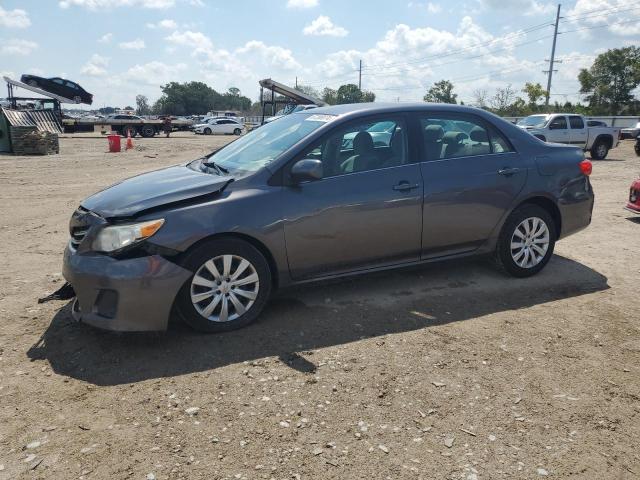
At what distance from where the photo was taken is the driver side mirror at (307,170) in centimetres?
398

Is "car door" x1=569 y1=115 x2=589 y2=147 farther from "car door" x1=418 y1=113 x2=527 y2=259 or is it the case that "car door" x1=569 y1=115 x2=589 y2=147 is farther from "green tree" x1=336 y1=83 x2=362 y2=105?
"green tree" x1=336 y1=83 x2=362 y2=105

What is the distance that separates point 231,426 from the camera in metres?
2.83

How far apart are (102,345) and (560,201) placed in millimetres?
4446

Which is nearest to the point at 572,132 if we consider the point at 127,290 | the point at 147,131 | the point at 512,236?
the point at 512,236

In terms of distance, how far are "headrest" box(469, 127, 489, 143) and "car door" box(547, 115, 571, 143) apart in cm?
1601

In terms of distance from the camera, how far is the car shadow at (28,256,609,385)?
3523mm

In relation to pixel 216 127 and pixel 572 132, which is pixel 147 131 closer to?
pixel 216 127

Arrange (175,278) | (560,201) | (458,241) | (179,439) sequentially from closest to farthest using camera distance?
(179,439) < (175,278) < (458,241) < (560,201)

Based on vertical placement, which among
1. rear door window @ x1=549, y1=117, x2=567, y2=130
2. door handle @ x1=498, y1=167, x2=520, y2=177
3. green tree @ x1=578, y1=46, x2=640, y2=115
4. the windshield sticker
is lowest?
door handle @ x1=498, y1=167, x2=520, y2=177

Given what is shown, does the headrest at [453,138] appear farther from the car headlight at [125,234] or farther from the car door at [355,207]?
the car headlight at [125,234]

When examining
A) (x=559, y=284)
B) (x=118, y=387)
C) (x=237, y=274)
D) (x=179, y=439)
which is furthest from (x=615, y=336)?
(x=118, y=387)

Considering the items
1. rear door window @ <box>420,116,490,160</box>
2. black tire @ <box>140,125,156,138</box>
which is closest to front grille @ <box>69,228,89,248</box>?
rear door window @ <box>420,116,490,160</box>

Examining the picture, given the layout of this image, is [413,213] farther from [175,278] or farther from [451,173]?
[175,278]

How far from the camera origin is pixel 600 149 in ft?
67.4
